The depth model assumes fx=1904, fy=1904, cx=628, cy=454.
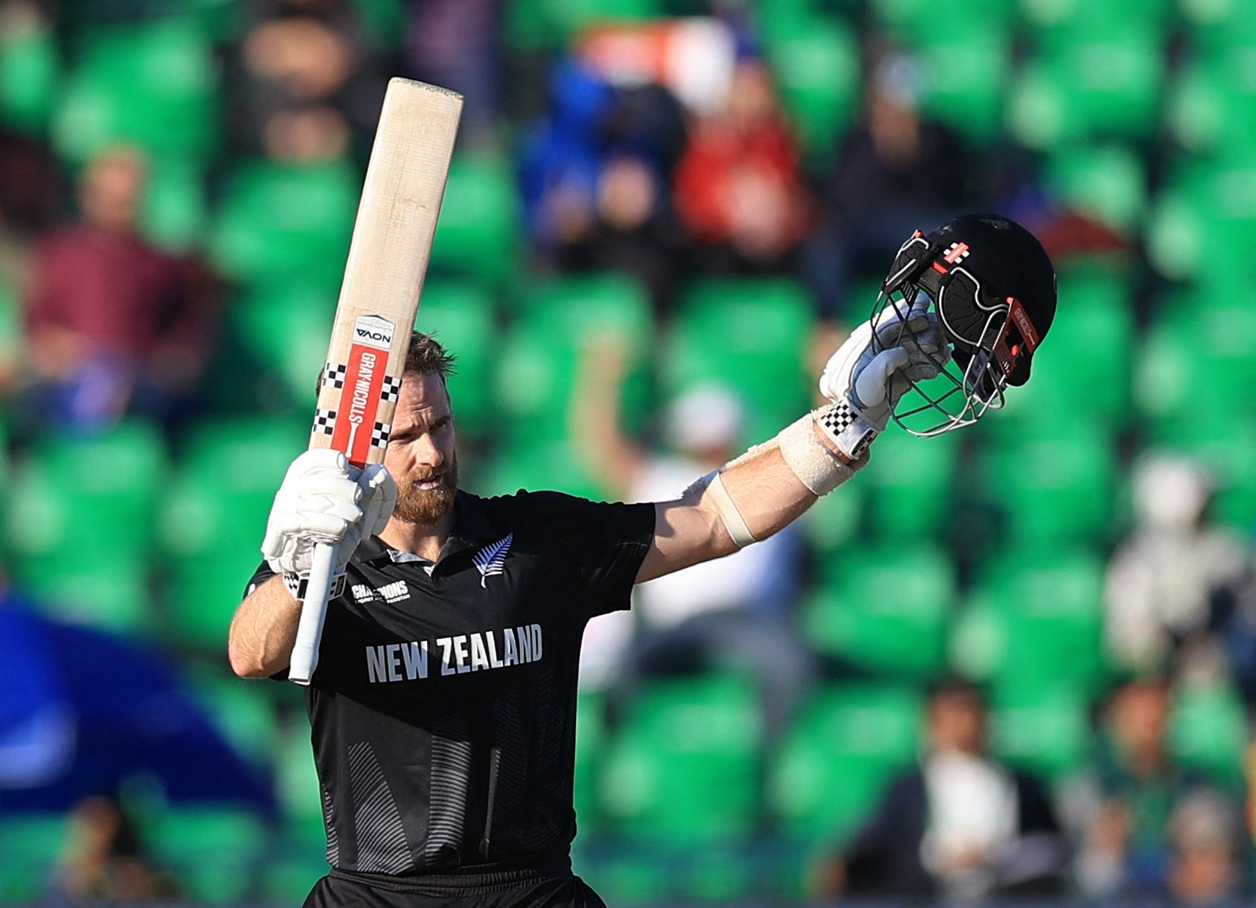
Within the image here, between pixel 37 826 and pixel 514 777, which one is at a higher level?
pixel 37 826

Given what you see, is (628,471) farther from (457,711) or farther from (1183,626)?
(457,711)

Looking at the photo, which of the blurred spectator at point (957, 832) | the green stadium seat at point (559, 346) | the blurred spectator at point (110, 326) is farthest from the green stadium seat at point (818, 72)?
the blurred spectator at point (957, 832)

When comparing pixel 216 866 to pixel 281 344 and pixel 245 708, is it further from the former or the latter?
pixel 281 344

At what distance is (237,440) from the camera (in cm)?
712

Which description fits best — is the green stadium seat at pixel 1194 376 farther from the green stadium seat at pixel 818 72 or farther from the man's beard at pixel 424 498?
the man's beard at pixel 424 498

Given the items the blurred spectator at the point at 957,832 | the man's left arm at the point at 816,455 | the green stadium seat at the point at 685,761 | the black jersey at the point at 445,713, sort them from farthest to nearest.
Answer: the green stadium seat at the point at 685,761 → the blurred spectator at the point at 957,832 → the man's left arm at the point at 816,455 → the black jersey at the point at 445,713

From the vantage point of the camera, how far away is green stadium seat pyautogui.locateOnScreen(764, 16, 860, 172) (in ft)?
25.7

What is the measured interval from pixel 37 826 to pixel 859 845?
2.70m

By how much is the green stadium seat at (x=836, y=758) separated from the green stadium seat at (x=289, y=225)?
8.24 feet

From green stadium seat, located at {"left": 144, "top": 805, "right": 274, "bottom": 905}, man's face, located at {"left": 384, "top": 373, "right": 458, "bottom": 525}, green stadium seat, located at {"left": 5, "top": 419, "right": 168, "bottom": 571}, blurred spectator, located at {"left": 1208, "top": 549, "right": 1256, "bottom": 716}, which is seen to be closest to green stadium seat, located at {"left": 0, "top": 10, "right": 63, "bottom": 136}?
green stadium seat, located at {"left": 5, "top": 419, "right": 168, "bottom": 571}

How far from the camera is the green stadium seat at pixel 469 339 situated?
7.21m

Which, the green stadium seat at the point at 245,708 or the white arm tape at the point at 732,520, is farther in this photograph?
the green stadium seat at the point at 245,708

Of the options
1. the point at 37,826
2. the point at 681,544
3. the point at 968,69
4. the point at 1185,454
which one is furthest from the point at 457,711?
the point at 968,69

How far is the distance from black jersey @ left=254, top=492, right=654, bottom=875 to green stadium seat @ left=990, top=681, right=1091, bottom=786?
13.1ft
